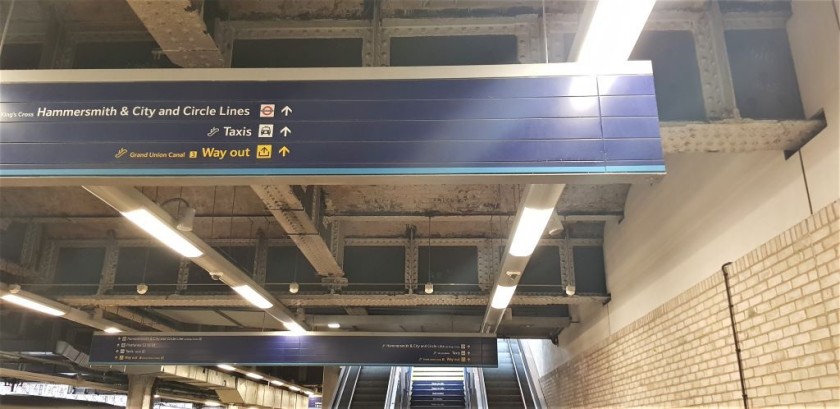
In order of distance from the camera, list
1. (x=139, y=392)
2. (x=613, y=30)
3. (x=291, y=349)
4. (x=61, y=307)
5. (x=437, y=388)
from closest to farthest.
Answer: (x=613, y=30), (x=61, y=307), (x=291, y=349), (x=139, y=392), (x=437, y=388)

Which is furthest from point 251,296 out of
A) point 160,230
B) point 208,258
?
point 160,230

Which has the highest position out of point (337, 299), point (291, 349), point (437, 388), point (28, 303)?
point (337, 299)

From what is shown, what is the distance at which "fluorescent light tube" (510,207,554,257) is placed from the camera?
4.68 meters

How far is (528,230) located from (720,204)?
1580 mm

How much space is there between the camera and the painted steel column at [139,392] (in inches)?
566

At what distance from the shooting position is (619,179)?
286 cm

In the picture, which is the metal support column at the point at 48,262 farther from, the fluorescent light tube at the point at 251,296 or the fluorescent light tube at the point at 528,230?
the fluorescent light tube at the point at 528,230

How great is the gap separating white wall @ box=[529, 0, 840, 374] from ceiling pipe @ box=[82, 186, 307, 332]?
4.42m

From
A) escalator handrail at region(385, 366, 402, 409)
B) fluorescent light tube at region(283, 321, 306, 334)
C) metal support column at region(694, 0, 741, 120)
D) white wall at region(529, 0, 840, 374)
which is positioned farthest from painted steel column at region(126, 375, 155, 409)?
metal support column at region(694, 0, 741, 120)

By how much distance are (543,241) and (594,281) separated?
36.1 inches

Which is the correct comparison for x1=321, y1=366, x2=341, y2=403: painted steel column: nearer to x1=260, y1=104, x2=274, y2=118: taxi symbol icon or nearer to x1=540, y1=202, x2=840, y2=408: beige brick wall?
x1=540, y1=202, x2=840, y2=408: beige brick wall

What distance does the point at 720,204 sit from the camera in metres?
4.94

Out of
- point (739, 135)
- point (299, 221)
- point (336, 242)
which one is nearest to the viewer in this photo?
point (739, 135)

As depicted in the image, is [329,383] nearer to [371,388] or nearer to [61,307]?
[371,388]
